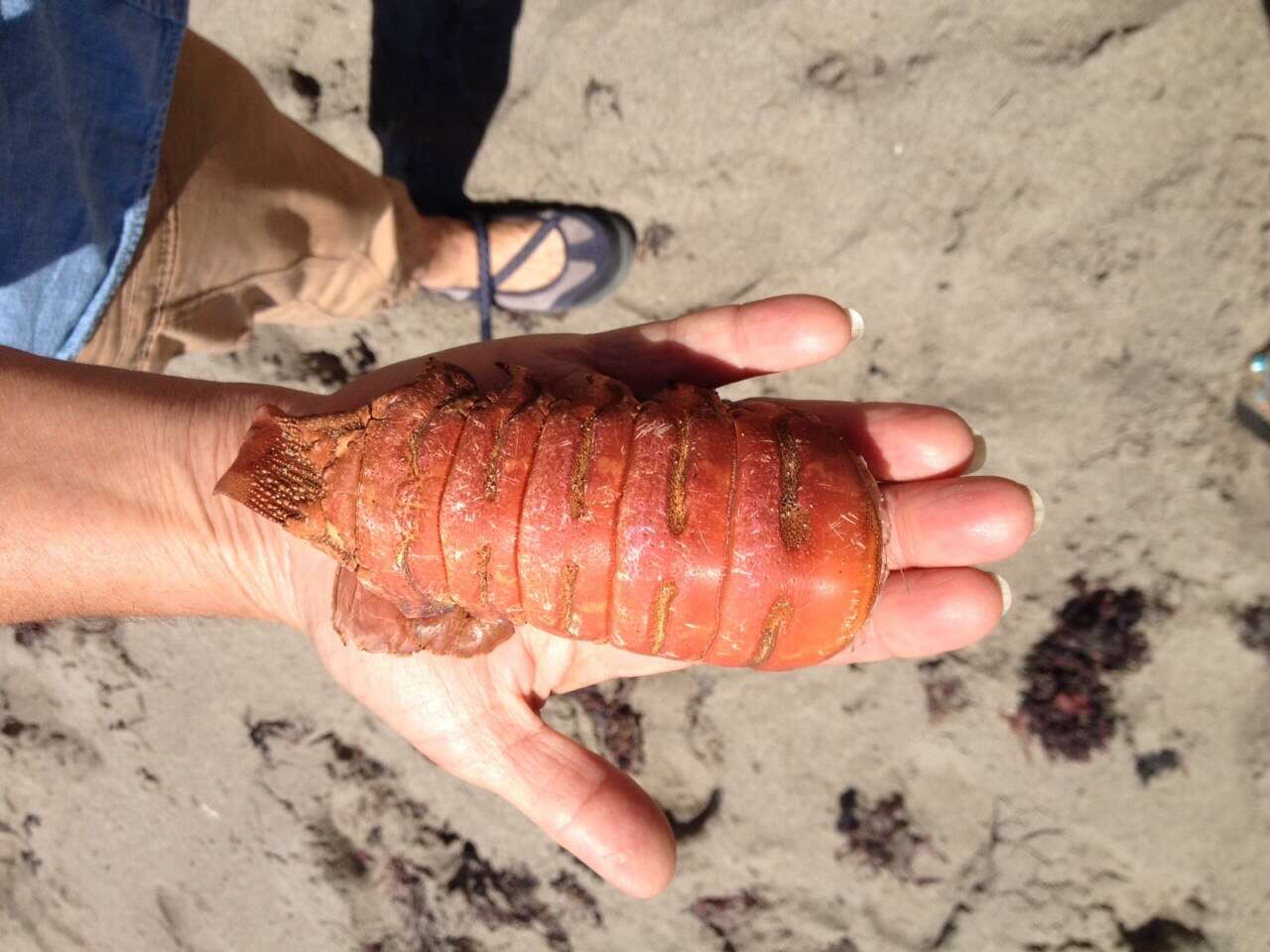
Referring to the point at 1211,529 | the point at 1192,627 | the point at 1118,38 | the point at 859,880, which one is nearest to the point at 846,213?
the point at 1118,38

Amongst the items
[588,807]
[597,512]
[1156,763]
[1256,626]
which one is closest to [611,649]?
[588,807]

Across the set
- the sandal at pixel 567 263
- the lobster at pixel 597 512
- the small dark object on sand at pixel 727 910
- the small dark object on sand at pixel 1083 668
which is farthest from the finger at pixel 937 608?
the sandal at pixel 567 263

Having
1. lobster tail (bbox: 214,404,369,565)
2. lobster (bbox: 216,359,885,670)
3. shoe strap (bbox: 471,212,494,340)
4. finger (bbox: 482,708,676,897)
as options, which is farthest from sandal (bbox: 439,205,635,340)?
finger (bbox: 482,708,676,897)

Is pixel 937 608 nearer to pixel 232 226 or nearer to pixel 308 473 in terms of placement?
pixel 308 473

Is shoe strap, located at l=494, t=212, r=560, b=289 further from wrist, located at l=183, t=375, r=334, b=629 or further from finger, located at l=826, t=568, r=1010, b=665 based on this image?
finger, located at l=826, t=568, r=1010, b=665

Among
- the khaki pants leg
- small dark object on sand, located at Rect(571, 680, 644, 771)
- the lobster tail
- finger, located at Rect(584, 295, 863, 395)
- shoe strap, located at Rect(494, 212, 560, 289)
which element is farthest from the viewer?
shoe strap, located at Rect(494, 212, 560, 289)

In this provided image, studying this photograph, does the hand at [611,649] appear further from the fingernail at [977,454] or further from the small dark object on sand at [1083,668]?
the small dark object on sand at [1083,668]
